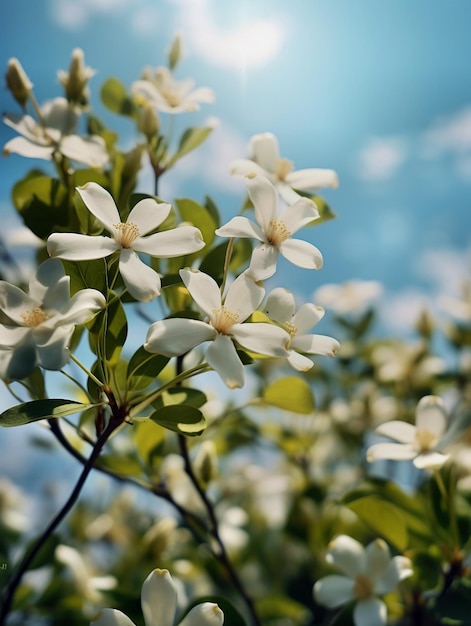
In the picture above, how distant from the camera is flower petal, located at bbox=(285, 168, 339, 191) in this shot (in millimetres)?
827

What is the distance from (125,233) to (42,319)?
11 cm

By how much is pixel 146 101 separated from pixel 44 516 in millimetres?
1159

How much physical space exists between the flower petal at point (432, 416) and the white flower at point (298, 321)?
25 cm

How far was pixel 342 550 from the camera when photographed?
90 cm

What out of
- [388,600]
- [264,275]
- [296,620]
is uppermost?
[264,275]

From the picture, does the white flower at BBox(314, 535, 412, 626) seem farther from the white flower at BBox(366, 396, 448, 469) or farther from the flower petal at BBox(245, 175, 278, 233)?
the flower petal at BBox(245, 175, 278, 233)

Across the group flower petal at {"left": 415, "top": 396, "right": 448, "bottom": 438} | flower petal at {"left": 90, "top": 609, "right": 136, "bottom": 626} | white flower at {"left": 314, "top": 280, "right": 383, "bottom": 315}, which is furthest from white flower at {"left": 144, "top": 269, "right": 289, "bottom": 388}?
white flower at {"left": 314, "top": 280, "right": 383, "bottom": 315}

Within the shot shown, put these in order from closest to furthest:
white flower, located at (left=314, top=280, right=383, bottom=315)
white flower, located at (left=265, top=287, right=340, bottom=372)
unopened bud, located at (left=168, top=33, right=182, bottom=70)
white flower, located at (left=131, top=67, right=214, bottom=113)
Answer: white flower, located at (left=265, top=287, right=340, bottom=372), white flower, located at (left=131, top=67, right=214, bottom=113), unopened bud, located at (left=168, top=33, right=182, bottom=70), white flower, located at (left=314, top=280, right=383, bottom=315)

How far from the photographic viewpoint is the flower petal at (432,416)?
85 cm

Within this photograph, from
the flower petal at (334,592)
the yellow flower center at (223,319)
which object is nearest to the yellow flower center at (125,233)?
the yellow flower center at (223,319)

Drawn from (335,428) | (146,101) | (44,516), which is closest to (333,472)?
(335,428)

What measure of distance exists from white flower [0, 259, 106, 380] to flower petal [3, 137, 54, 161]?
0.27 m

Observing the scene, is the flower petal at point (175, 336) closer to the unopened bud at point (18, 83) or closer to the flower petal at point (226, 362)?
the flower petal at point (226, 362)

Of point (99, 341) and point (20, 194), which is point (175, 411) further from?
point (20, 194)
